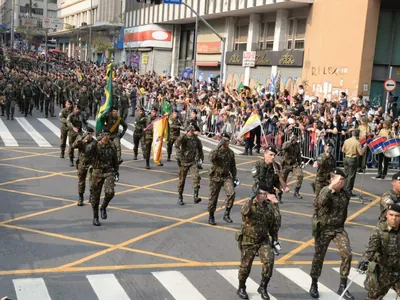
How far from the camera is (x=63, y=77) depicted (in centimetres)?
3481

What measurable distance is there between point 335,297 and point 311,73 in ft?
80.4

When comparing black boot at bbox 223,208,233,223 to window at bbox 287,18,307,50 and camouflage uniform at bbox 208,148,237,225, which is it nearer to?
camouflage uniform at bbox 208,148,237,225

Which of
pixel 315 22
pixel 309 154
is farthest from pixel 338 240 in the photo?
pixel 315 22

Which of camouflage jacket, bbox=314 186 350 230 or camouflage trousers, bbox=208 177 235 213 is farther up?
camouflage jacket, bbox=314 186 350 230

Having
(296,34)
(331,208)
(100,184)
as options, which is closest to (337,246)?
(331,208)

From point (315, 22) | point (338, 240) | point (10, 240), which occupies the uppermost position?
point (315, 22)

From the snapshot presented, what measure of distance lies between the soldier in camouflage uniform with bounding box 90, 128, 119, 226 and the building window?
99.8 ft

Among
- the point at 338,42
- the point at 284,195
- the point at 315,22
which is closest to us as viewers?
the point at 284,195

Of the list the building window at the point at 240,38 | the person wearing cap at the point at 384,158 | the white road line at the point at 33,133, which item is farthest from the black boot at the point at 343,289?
the building window at the point at 240,38

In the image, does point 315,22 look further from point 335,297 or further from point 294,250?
point 335,297

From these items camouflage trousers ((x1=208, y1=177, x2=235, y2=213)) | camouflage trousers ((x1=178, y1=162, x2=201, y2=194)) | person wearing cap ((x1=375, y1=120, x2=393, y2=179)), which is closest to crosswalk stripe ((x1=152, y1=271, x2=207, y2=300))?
camouflage trousers ((x1=208, y1=177, x2=235, y2=213))

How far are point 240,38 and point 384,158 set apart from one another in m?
24.7

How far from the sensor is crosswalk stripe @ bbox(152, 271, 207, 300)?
24.7 ft

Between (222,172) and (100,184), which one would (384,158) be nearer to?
(222,172)
